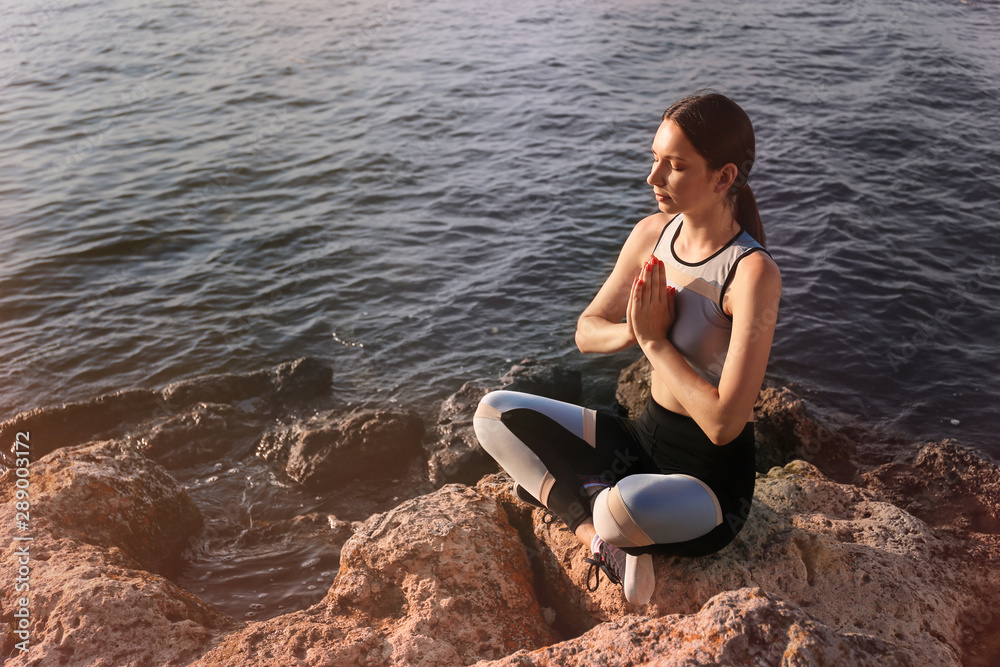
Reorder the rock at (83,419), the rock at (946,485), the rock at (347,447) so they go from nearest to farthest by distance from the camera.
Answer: the rock at (946,485)
the rock at (347,447)
the rock at (83,419)

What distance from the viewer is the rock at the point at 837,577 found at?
130 inches

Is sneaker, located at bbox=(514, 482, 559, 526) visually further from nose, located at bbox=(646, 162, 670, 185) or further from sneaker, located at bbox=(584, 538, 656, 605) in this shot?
nose, located at bbox=(646, 162, 670, 185)

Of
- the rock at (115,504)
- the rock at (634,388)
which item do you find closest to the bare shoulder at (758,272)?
the rock at (634,388)

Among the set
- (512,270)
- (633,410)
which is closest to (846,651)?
(633,410)

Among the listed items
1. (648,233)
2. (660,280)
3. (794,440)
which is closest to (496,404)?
(660,280)

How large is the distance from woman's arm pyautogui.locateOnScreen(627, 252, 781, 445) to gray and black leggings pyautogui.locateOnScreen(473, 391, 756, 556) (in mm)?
253

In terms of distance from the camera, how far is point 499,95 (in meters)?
16.1

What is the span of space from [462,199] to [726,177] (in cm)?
861

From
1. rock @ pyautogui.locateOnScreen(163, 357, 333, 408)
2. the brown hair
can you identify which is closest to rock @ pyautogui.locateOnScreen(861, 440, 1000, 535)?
the brown hair

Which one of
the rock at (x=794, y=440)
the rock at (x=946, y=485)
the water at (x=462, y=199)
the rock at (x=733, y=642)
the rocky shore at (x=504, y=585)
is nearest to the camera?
the rock at (x=733, y=642)

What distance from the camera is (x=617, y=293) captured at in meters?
3.93

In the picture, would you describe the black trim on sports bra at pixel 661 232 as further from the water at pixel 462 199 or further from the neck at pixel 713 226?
the water at pixel 462 199

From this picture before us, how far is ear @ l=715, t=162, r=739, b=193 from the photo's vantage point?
328 cm

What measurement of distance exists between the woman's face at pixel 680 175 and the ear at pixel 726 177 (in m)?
0.02
